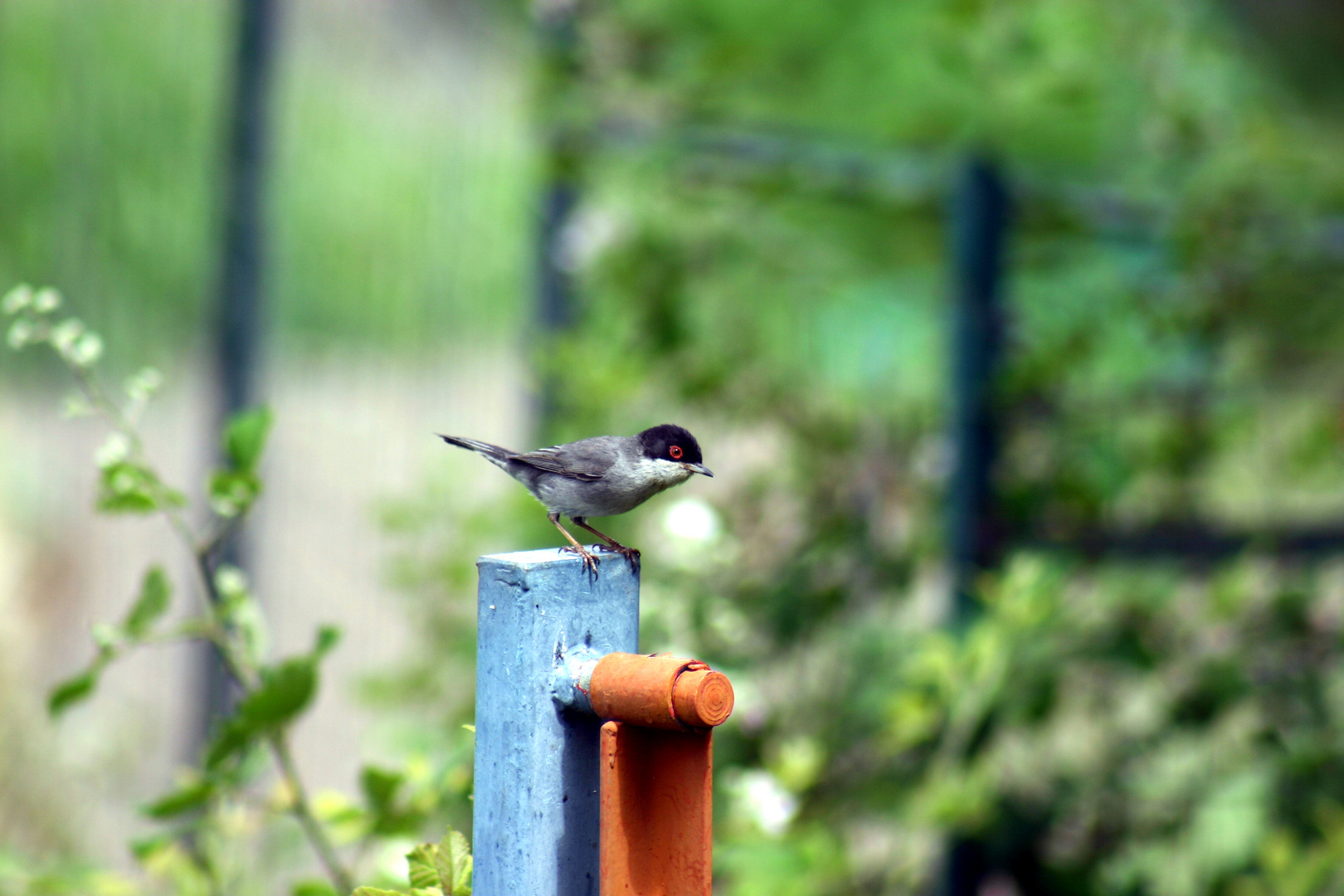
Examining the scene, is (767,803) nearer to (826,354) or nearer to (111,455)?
(111,455)

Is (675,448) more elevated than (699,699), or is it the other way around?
(675,448)

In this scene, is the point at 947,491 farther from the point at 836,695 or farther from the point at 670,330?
the point at 670,330

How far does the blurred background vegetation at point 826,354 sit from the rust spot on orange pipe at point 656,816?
119 centimetres

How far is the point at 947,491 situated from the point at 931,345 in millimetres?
502

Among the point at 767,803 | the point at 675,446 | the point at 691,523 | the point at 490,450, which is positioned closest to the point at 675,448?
the point at 675,446

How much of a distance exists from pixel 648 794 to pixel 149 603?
2.35 ft

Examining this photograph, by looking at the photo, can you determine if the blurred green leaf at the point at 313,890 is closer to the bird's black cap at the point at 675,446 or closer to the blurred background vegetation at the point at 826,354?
the bird's black cap at the point at 675,446

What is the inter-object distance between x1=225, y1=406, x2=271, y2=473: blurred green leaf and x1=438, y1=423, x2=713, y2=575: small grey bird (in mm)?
213

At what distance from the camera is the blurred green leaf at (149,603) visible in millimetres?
1342

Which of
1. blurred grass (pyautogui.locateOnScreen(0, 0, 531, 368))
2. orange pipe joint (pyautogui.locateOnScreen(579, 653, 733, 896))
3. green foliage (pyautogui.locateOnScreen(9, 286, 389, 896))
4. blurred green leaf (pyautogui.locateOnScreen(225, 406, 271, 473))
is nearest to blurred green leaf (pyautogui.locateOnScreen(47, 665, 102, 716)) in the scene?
green foliage (pyautogui.locateOnScreen(9, 286, 389, 896))

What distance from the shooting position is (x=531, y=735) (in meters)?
0.98

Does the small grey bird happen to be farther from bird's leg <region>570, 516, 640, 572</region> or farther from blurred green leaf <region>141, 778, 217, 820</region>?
blurred green leaf <region>141, 778, 217, 820</region>

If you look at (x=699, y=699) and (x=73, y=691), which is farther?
(x=73, y=691)

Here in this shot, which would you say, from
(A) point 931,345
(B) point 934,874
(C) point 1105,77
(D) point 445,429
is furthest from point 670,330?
(B) point 934,874
